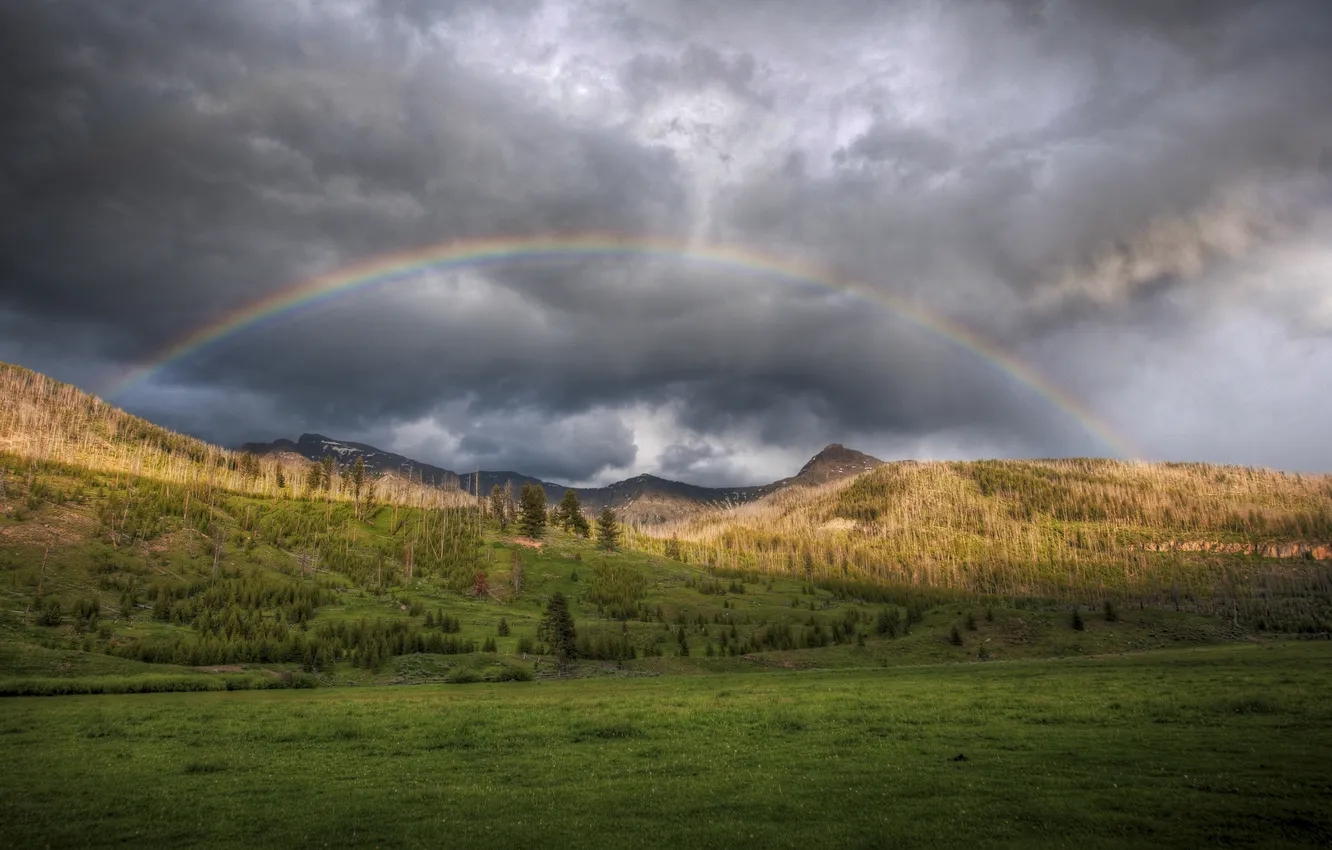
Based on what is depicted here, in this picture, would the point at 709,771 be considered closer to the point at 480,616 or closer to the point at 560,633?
the point at 560,633

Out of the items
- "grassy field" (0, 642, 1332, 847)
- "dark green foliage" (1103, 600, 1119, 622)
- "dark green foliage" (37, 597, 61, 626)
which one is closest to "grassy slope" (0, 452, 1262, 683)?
"dark green foliage" (1103, 600, 1119, 622)

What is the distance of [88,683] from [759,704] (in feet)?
194

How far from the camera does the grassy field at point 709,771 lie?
54.6 ft

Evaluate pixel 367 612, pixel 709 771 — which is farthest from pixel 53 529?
pixel 709 771

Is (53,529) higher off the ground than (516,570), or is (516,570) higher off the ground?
(53,529)

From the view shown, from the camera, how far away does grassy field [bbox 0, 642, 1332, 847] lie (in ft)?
54.6

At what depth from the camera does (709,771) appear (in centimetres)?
2341

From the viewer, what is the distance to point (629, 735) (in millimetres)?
31344

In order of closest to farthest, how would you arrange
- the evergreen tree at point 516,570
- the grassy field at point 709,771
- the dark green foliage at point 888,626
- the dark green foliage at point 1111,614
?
the grassy field at point 709,771 → the dark green foliage at point 1111,614 → the dark green foliage at point 888,626 → the evergreen tree at point 516,570

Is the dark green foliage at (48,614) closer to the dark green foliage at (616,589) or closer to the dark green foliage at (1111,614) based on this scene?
the dark green foliage at (616,589)

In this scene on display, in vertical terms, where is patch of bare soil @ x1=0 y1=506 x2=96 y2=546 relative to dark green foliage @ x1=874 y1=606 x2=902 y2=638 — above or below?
above

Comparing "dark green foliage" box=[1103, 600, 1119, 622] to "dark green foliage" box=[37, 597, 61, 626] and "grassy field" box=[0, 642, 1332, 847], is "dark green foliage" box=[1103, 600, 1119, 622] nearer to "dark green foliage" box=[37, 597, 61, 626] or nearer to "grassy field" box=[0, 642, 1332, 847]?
"grassy field" box=[0, 642, 1332, 847]

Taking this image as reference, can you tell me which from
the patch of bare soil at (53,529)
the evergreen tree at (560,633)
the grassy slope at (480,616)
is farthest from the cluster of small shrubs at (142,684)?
the patch of bare soil at (53,529)

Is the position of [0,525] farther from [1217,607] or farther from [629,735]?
[1217,607]
